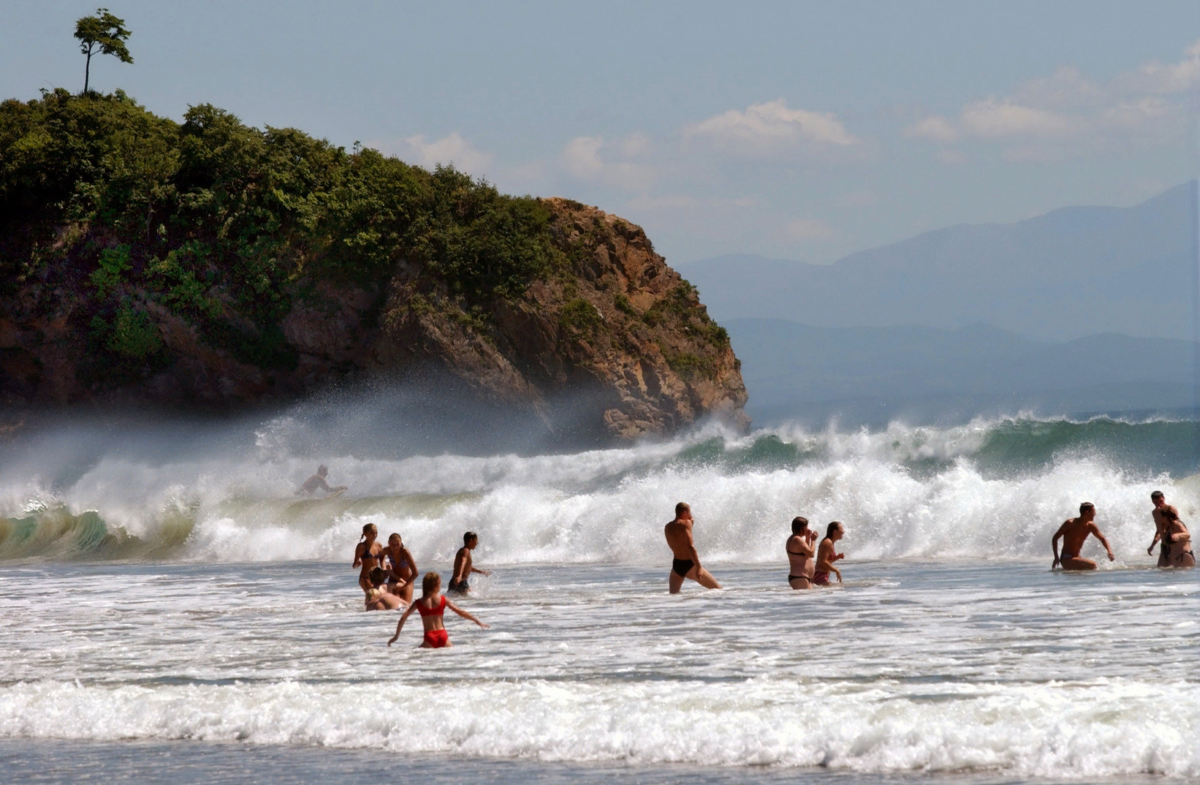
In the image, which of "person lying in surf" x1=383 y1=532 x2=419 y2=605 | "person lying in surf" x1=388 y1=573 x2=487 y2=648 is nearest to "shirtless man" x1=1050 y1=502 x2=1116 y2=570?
"person lying in surf" x1=383 y1=532 x2=419 y2=605

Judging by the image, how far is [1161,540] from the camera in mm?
16844

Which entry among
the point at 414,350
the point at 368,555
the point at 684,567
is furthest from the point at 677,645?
the point at 414,350

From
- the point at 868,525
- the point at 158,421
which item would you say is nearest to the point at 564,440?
the point at 158,421

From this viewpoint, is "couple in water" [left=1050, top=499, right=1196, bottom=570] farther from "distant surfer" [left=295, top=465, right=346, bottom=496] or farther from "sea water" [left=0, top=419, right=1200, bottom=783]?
"distant surfer" [left=295, top=465, right=346, bottom=496]

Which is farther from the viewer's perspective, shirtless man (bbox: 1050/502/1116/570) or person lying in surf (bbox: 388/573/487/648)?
shirtless man (bbox: 1050/502/1116/570)

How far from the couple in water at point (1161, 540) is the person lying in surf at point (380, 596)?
27.4 ft

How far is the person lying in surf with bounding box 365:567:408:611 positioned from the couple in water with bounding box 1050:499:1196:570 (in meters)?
8.36

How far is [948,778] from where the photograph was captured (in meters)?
7.16

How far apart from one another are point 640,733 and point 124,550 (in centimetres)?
2538

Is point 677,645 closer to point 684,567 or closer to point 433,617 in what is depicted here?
point 433,617

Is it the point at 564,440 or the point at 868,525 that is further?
the point at 564,440

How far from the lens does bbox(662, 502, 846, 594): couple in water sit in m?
15.8

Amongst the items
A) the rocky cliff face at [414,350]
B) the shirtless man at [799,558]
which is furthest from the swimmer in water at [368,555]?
the rocky cliff face at [414,350]

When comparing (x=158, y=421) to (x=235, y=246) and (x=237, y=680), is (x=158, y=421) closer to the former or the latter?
(x=235, y=246)
